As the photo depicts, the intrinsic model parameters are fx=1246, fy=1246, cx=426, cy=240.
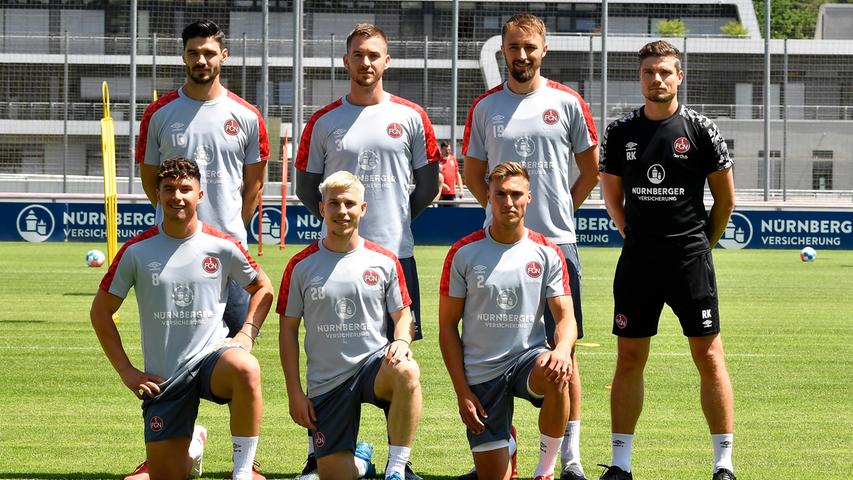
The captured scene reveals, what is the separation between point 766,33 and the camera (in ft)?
Answer: 83.5

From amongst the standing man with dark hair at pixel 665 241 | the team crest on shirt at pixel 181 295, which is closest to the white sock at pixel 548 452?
the standing man with dark hair at pixel 665 241

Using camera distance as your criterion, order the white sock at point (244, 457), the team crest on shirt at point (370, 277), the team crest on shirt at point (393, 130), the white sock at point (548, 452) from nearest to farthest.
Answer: the white sock at point (244, 457) → the white sock at point (548, 452) → the team crest on shirt at point (370, 277) → the team crest on shirt at point (393, 130)

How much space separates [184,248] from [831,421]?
3911 mm

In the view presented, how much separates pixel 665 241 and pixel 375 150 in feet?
4.75

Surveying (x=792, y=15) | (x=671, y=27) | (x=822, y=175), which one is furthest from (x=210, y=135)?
(x=792, y=15)

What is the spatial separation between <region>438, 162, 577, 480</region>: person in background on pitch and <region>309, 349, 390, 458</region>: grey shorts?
374 millimetres

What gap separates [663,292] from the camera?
19.0ft

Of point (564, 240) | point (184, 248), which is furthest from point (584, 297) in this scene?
point (184, 248)

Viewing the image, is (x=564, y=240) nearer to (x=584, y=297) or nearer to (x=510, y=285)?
(x=510, y=285)

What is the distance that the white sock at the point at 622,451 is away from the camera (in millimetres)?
5668

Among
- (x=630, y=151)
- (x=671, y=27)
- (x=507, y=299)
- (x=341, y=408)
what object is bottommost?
(x=341, y=408)

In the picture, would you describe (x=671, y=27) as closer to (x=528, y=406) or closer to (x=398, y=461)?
(x=528, y=406)

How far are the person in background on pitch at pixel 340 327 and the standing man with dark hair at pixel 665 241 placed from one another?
3.58ft

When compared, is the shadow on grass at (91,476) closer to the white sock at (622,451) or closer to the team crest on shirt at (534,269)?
the white sock at (622,451)
